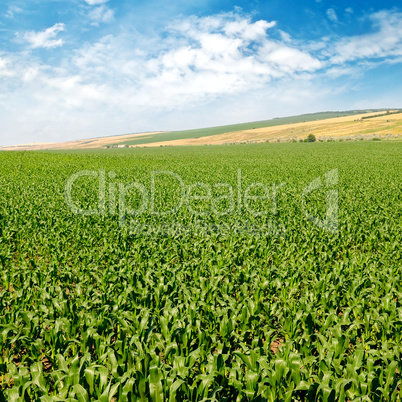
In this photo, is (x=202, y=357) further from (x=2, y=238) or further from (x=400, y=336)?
(x=2, y=238)

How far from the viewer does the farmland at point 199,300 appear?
3693mm

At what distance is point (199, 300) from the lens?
5.94 m

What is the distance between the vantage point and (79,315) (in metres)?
5.25

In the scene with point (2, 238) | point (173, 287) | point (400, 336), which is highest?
point (2, 238)

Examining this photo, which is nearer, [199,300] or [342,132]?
[199,300]

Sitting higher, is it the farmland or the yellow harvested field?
the yellow harvested field

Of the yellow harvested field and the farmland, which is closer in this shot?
the farmland

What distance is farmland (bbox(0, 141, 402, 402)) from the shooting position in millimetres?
3693

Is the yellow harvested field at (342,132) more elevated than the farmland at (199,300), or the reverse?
the yellow harvested field at (342,132)

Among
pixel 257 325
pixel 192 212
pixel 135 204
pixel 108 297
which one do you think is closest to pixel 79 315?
pixel 108 297

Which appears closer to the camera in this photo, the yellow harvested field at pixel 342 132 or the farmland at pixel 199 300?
the farmland at pixel 199 300

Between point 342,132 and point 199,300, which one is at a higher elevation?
point 342,132

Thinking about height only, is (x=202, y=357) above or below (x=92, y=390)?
below

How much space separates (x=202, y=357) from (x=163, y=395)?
49.1 inches
